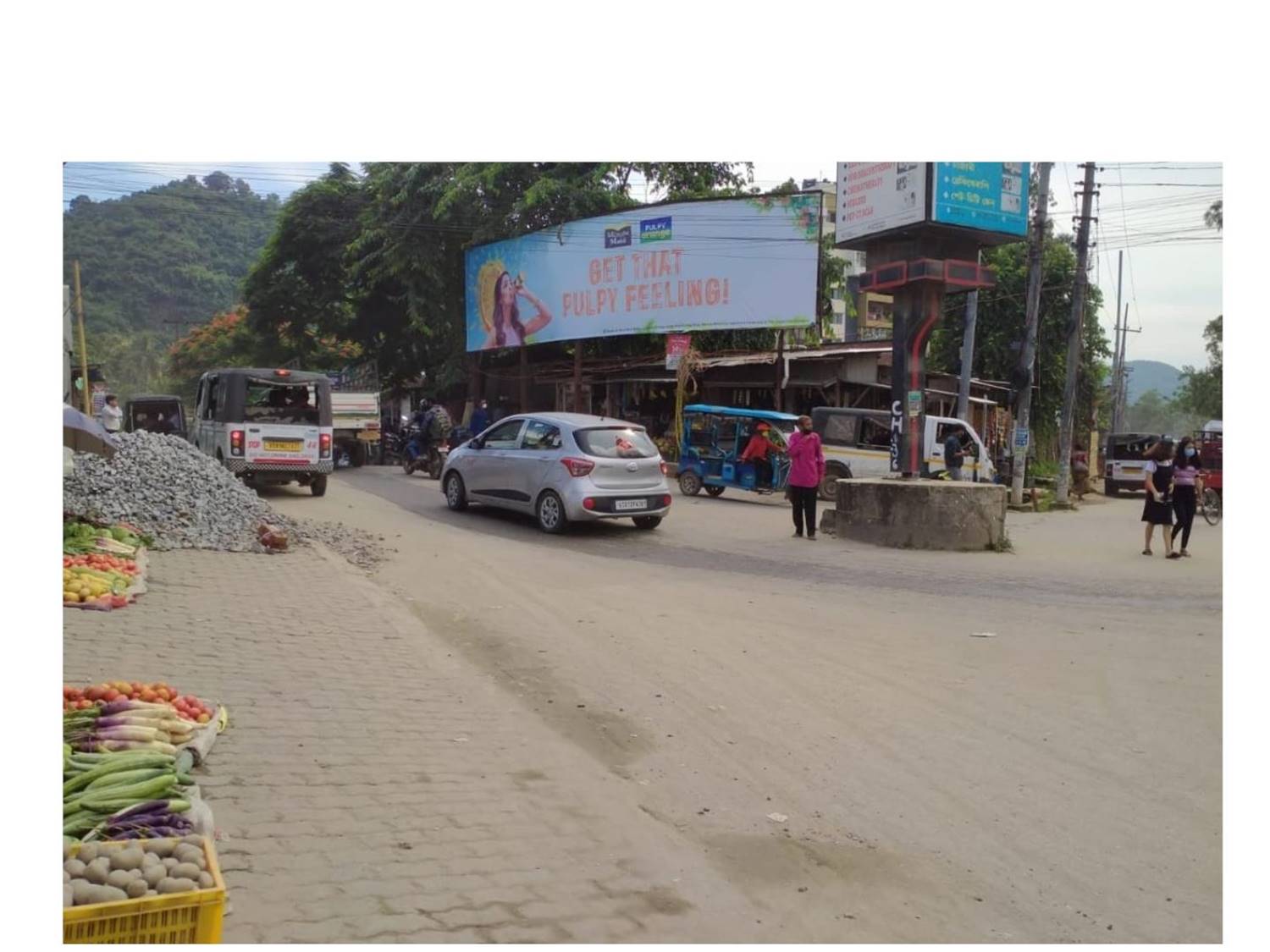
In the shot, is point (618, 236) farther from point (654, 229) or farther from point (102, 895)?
point (102, 895)

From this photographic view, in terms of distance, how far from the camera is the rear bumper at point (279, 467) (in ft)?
53.0

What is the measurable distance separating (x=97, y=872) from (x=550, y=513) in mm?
10806

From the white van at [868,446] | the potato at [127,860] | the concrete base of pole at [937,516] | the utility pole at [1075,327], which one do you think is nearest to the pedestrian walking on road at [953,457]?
the white van at [868,446]

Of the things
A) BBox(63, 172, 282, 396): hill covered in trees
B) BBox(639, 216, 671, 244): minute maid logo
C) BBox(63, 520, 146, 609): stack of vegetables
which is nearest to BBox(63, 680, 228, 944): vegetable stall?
BBox(63, 520, 146, 609): stack of vegetables

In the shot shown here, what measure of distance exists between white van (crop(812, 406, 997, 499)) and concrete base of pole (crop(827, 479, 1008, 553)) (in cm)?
606

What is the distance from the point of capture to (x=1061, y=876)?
4051 millimetres

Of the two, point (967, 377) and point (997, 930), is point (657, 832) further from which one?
point (967, 377)

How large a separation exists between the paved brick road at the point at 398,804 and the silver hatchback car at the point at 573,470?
603cm

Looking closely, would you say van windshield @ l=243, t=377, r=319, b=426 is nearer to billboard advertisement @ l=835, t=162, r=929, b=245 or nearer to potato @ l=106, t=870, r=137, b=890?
billboard advertisement @ l=835, t=162, r=929, b=245

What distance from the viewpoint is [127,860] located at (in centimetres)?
307

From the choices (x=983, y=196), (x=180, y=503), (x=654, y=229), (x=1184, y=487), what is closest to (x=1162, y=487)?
(x=1184, y=487)

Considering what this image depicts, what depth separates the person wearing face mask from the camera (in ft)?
43.0

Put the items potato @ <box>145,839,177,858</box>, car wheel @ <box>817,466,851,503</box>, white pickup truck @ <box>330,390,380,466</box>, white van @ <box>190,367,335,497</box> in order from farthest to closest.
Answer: white pickup truck @ <box>330,390,380,466</box> → car wheel @ <box>817,466,851,503</box> → white van @ <box>190,367,335,497</box> → potato @ <box>145,839,177,858</box>

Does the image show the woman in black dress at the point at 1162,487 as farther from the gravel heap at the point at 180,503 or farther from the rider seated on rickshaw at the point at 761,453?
the gravel heap at the point at 180,503
